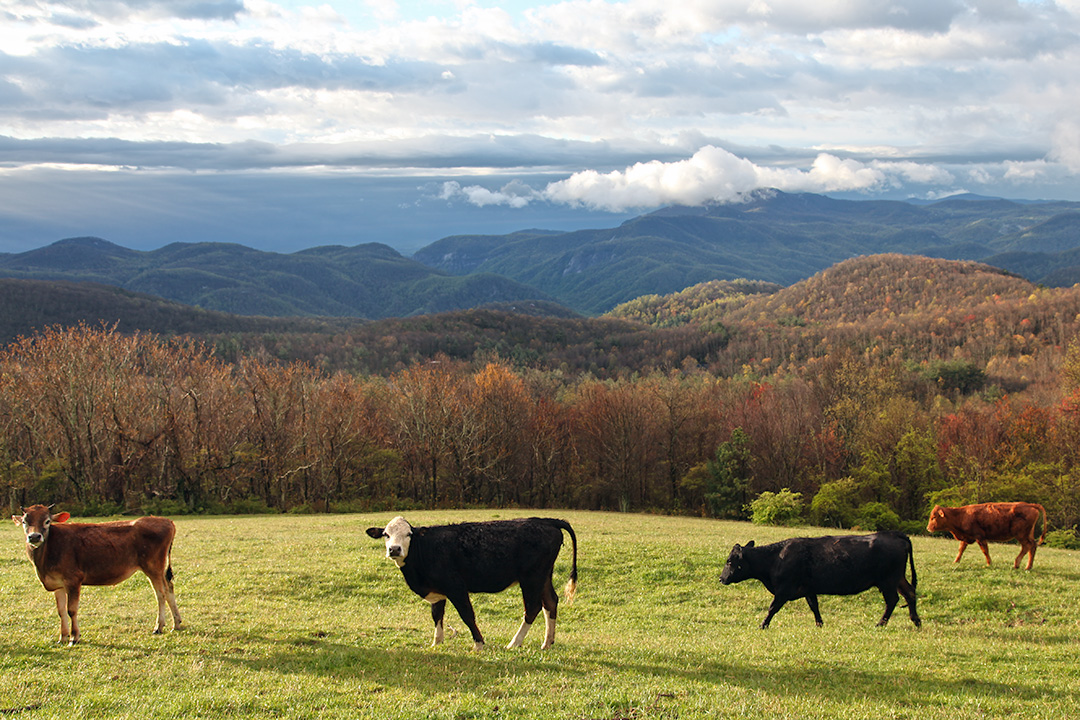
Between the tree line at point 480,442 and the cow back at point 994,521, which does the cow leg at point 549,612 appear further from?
the tree line at point 480,442

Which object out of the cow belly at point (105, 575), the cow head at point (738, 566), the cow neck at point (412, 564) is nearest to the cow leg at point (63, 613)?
the cow belly at point (105, 575)

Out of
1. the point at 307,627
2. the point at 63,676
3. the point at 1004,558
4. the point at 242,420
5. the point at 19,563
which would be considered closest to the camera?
the point at 63,676

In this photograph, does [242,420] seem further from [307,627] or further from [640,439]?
[307,627]

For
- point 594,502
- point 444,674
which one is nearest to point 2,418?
point 594,502

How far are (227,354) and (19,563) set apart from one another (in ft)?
474

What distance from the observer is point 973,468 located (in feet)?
175

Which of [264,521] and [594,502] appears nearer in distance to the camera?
[264,521]

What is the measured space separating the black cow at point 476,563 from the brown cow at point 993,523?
14328 mm

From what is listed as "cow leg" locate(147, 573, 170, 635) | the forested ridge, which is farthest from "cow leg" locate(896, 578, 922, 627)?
the forested ridge

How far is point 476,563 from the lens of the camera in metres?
12.5

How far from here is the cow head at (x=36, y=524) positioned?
11.6m

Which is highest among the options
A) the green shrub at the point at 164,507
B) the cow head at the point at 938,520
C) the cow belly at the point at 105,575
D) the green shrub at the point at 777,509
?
the cow belly at the point at 105,575

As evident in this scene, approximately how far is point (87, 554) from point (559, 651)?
8526 mm

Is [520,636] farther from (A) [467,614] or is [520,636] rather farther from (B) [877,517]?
(B) [877,517]
